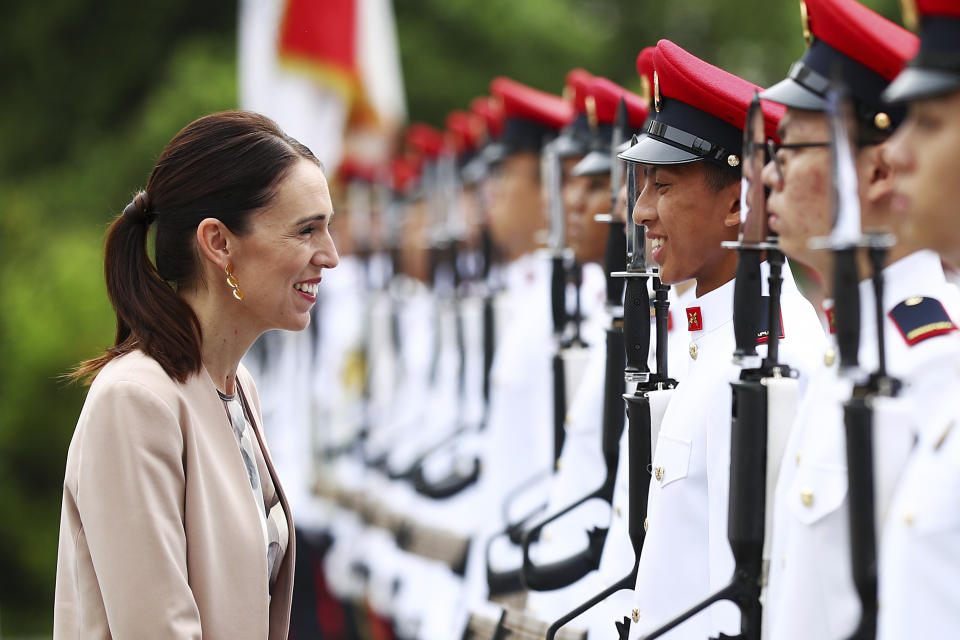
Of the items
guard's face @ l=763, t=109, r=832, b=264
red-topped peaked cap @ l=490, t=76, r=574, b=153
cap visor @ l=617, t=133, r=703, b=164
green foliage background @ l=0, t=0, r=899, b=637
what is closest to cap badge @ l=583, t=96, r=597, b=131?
red-topped peaked cap @ l=490, t=76, r=574, b=153

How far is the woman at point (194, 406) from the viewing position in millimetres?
2602

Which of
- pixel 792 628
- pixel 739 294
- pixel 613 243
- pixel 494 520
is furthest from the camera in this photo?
pixel 494 520

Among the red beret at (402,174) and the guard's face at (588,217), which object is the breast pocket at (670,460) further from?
the red beret at (402,174)

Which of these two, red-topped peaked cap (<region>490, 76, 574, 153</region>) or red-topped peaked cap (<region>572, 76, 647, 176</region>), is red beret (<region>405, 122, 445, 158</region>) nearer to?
red-topped peaked cap (<region>490, 76, 574, 153</region>)

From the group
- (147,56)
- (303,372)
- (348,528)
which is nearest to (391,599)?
(348,528)

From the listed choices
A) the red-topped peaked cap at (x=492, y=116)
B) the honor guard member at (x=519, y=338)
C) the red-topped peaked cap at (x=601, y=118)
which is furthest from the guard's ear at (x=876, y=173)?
the red-topped peaked cap at (x=492, y=116)

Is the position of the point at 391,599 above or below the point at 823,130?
below

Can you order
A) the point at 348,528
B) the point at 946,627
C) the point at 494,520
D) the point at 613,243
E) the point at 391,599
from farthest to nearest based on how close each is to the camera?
1. the point at 348,528
2. the point at 391,599
3. the point at 494,520
4. the point at 613,243
5. the point at 946,627

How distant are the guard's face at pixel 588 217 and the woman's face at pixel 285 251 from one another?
1709 millimetres

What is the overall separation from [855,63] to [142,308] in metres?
1.57

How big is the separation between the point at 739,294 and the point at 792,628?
0.67 metres

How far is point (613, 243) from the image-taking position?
3701 mm

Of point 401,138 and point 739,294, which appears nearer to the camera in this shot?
point 739,294

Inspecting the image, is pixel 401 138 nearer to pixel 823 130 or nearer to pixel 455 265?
pixel 455 265
